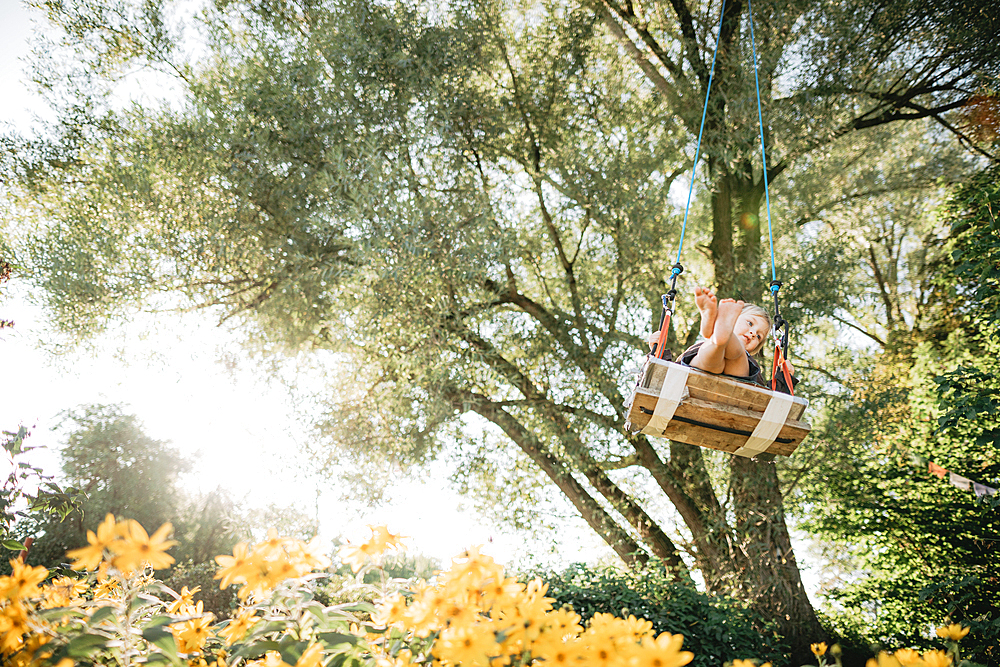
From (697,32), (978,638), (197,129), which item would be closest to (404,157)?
(197,129)

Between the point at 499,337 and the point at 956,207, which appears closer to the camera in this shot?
the point at 956,207

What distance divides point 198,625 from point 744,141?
18.8 feet

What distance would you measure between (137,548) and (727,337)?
109 inches

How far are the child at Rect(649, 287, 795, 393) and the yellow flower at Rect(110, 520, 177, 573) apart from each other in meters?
2.62

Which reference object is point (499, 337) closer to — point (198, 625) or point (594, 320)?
point (594, 320)

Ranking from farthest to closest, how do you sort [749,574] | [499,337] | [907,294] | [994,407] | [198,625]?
[907,294] → [499,337] → [749,574] → [994,407] → [198,625]

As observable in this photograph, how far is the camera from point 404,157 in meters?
5.40

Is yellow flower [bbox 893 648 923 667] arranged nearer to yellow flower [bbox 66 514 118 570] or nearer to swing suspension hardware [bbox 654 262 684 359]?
swing suspension hardware [bbox 654 262 684 359]

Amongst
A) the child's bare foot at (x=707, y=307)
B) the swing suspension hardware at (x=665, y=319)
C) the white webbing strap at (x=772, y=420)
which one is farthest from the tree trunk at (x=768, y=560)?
the swing suspension hardware at (x=665, y=319)

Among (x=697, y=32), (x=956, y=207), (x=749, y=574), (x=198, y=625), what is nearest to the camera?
(x=198, y=625)

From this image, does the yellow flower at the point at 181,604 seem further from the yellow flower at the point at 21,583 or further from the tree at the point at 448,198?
the tree at the point at 448,198

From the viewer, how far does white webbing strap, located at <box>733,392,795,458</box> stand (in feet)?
9.20

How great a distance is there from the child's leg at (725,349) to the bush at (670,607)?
186 centimetres

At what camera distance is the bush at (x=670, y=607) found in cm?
398
